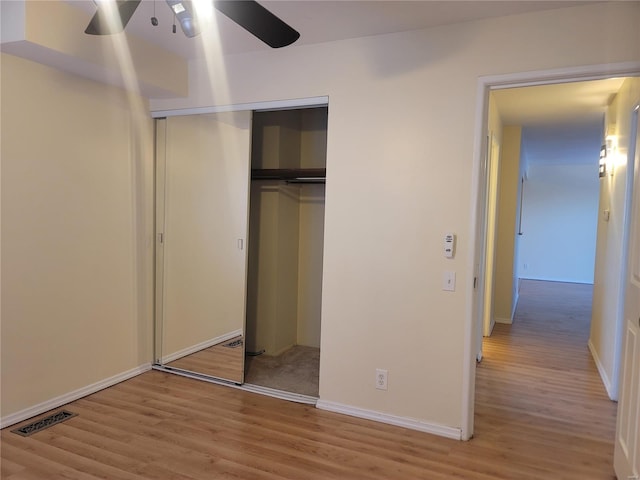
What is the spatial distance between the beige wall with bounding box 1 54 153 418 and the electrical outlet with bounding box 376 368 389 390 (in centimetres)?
196

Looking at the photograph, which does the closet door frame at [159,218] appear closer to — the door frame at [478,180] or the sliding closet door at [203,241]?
the sliding closet door at [203,241]

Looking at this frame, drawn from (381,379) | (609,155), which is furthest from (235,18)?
(609,155)

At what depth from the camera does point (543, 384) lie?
3650 mm

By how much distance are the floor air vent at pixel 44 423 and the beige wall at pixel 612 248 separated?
12.5 feet

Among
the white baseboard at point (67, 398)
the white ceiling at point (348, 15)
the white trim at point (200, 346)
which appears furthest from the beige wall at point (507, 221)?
the white baseboard at point (67, 398)

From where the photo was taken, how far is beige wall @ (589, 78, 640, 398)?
3.35 m

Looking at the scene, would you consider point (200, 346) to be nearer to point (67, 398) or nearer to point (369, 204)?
point (67, 398)

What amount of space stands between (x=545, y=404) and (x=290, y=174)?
2.61 meters

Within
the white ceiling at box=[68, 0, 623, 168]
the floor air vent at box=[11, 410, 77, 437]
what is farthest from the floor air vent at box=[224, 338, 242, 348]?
the white ceiling at box=[68, 0, 623, 168]

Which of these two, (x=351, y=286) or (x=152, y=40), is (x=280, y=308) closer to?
(x=351, y=286)

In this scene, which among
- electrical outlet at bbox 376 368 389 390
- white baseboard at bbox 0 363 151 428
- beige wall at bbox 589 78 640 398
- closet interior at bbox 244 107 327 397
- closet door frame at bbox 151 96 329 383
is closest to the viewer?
white baseboard at bbox 0 363 151 428

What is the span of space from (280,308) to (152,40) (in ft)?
7.89

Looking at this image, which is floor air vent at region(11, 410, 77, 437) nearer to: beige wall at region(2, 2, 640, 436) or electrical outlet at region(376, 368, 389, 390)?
beige wall at region(2, 2, 640, 436)

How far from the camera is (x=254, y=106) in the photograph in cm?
326
